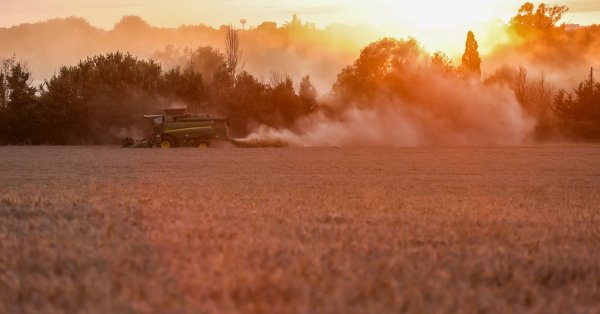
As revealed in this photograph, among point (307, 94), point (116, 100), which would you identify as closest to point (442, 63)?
point (307, 94)

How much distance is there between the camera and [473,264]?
6492 mm

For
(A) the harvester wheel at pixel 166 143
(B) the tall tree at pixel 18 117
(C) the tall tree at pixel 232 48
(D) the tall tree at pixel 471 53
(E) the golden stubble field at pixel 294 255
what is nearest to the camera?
(E) the golden stubble field at pixel 294 255

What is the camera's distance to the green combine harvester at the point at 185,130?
49.5 meters

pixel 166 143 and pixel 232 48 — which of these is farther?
pixel 232 48

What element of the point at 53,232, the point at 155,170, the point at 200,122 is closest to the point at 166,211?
the point at 53,232

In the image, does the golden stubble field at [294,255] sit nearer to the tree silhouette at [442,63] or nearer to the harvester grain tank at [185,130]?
the harvester grain tank at [185,130]

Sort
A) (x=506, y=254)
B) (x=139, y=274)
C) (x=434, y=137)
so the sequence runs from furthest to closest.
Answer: (x=434, y=137)
(x=506, y=254)
(x=139, y=274)

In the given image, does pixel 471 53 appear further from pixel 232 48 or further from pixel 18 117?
pixel 18 117

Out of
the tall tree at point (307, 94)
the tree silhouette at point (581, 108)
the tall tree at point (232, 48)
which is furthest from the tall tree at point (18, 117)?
the tree silhouette at point (581, 108)

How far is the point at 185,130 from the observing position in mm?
49312

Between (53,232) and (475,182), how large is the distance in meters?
16.3

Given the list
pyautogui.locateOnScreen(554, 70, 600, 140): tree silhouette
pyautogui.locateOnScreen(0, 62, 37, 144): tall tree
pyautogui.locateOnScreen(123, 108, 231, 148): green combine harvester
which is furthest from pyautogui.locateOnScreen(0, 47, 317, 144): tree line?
pyautogui.locateOnScreen(554, 70, 600, 140): tree silhouette

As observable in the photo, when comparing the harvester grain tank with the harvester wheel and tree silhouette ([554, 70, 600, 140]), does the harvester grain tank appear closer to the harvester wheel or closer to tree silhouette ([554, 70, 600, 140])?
the harvester wheel

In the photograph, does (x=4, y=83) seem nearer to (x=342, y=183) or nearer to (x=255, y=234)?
(x=342, y=183)
